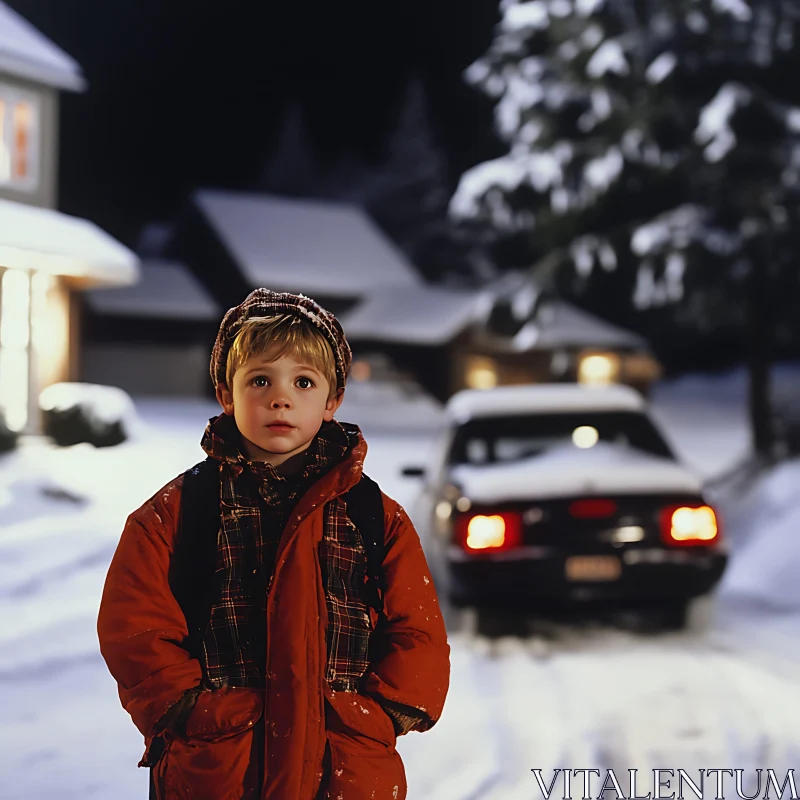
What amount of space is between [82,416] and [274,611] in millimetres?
14659

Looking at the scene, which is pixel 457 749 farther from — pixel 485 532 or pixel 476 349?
pixel 476 349

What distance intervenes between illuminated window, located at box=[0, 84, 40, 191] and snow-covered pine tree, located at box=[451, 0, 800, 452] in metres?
7.06

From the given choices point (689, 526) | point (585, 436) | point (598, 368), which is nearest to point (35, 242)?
point (585, 436)

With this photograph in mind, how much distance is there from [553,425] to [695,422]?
29565 mm

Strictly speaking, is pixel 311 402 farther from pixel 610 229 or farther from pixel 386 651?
pixel 610 229

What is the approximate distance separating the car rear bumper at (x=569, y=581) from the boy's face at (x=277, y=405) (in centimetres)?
416

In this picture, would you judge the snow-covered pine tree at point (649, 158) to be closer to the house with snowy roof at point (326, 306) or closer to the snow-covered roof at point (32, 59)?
the snow-covered roof at point (32, 59)

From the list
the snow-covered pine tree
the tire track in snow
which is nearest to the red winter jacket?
the tire track in snow

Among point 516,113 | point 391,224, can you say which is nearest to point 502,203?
point 516,113

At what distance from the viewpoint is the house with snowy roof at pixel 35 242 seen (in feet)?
52.8

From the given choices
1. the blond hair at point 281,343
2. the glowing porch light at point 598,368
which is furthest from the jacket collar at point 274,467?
the glowing porch light at point 598,368

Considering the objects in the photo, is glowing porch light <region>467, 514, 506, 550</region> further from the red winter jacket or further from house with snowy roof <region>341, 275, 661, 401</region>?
house with snowy roof <region>341, 275, 661, 401</region>

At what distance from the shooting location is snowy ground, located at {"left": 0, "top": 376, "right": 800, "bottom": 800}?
4.31 m

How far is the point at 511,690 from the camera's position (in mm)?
5551
